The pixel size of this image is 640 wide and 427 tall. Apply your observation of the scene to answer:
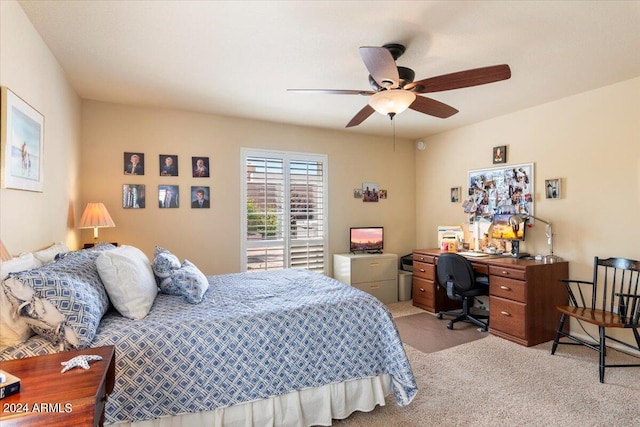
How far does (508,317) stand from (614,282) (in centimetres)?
94

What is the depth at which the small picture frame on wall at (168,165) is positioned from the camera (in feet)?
12.5

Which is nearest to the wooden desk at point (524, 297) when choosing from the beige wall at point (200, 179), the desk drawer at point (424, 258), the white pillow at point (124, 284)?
the desk drawer at point (424, 258)

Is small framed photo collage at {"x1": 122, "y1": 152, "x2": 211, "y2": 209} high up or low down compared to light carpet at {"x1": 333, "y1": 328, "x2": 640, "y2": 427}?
up

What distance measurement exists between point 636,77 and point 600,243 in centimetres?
156

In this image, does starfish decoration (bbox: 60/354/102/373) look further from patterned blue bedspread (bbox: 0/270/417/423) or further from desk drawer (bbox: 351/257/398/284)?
desk drawer (bbox: 351/257/398/284)

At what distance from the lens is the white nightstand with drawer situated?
4.51 m

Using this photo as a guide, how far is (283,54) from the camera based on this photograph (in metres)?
2.49

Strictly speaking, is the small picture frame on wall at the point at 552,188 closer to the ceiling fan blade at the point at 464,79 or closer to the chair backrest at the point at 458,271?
the chair backrest at the point at 458,271

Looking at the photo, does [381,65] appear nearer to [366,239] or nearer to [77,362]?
[77,362]

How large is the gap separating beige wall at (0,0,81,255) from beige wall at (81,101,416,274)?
266mm

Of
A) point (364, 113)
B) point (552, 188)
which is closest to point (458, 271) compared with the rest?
point (552, 188)

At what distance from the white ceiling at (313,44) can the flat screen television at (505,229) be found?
1.38 meters

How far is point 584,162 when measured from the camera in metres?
3.33

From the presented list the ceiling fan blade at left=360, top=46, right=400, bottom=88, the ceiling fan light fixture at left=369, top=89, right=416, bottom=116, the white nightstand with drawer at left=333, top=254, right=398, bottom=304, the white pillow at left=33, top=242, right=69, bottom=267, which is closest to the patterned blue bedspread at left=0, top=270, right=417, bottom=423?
the white pillow at left=33, top=242, right=69, bottom=267
